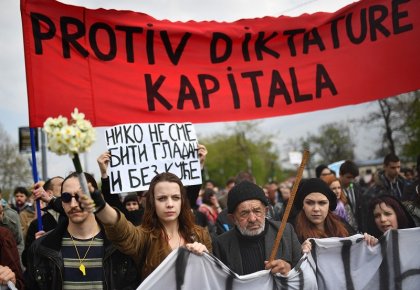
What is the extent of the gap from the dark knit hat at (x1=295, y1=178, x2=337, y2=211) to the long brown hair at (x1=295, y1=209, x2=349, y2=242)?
109 millimetres

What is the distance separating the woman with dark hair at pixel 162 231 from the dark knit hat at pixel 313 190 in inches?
43.8

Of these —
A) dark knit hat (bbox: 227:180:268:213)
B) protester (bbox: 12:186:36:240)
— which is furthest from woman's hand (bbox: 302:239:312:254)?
protester (bbox: 12:186:36:240)

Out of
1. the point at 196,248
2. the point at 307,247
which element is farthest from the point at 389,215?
the point at 196,248

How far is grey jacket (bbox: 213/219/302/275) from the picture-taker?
339 cm

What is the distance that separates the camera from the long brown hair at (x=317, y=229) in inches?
158

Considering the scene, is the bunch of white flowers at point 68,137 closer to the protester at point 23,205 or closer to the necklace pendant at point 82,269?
the necklace pendant at point 82,269

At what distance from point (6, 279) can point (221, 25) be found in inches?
127

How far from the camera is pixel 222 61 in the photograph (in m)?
5.10

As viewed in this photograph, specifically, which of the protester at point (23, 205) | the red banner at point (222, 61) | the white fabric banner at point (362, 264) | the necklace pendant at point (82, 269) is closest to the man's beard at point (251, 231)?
the white fabric banner at point (362, 264)

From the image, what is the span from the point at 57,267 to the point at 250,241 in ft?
4.13

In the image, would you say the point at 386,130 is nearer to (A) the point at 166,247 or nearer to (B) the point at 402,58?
(B) the point at 402,58

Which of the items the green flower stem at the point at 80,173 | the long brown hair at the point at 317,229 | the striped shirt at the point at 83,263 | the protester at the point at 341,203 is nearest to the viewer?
the green flower stem at the point at 80,173

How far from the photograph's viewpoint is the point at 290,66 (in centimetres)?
514

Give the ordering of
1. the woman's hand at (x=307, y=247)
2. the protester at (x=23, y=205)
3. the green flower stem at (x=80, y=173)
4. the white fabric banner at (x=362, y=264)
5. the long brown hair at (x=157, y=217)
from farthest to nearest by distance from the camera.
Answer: the protester at (x=23, y=205)
the white fabric banner at (x=362, y=264)
the woman's hand at (x=307, y=247)
the long brown hair at (x=157, y=217)
the green flower stem at (x=80, y=173)
